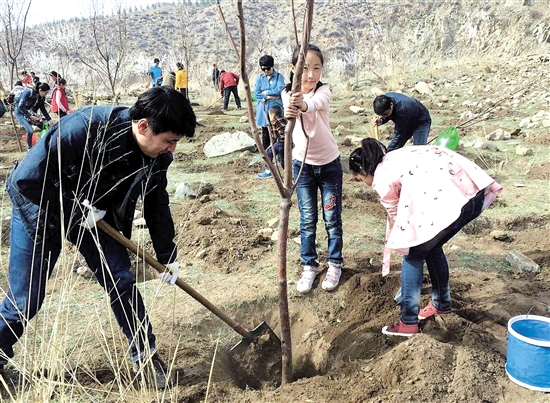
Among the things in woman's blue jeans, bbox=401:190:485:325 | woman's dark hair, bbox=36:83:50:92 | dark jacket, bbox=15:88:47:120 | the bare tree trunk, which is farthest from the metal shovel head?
woman's dark hair, bbox=36:83:50:92

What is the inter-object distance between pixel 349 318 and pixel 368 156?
3.64ft

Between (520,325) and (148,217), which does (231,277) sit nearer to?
(148,217)

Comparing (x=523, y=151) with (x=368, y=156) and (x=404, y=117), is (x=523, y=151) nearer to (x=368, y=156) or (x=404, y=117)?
(x=404, y=117)

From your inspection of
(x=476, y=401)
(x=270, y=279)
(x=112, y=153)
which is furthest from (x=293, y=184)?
(x=270, y=279)

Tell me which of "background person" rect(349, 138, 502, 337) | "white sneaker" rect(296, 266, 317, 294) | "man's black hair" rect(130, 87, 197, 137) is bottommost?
"white sneaker" rect(296, 266, 317, 294)

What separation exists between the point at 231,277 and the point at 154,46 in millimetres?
51192

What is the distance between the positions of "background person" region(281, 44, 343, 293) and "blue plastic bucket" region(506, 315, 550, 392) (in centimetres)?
127

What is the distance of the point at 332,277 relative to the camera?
3225mm

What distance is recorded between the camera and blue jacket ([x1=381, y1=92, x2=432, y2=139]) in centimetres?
453

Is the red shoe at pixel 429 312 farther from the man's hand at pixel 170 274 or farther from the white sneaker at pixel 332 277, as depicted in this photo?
the man's hand at pixel 170 274

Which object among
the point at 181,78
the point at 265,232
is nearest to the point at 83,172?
the point at 265,232

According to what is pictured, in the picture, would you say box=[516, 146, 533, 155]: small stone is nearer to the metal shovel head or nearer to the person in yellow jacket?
the metal shovel head

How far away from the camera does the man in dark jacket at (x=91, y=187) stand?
196 centimetres

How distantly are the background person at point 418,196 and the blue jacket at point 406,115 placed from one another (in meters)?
2.11
